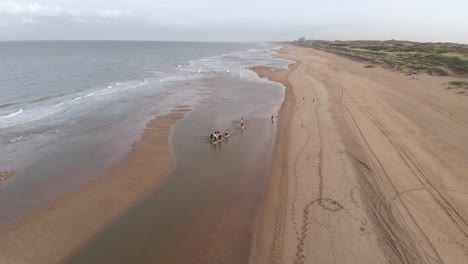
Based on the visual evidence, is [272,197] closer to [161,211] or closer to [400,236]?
[161,211]

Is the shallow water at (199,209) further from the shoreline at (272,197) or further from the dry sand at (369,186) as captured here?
the dry sand at (369,186)

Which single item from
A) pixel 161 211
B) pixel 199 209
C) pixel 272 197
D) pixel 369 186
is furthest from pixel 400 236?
pixel 161 211

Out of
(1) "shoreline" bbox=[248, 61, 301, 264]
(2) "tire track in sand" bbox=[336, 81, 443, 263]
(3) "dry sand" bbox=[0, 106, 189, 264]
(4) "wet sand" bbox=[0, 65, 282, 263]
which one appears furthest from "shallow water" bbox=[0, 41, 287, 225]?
(2) "tire track in sand" bbox=[336, 81, 443, 263]

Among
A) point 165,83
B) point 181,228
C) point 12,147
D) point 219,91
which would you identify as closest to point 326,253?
point 181,228

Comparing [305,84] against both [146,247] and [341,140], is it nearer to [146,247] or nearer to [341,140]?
[341,140]

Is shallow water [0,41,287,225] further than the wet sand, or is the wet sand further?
shallow water [0,41,287,225]

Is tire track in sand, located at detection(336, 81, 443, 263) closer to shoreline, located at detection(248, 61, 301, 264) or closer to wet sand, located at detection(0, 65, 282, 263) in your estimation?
shoreline, located at detection(248, 61, 301, 264)

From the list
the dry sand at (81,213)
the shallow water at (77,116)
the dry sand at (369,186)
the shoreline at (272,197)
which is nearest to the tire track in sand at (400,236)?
the dry sand at (369,186)
